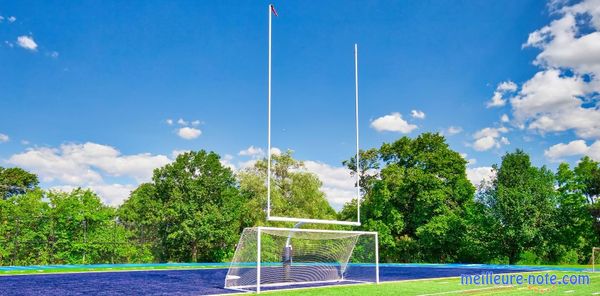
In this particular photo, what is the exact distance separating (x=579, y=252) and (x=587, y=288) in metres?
20.4

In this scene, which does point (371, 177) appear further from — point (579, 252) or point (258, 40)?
point (258, 40)

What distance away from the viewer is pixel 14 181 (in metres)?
36.3

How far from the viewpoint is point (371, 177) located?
32.3 meters

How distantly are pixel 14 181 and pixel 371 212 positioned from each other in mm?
25799

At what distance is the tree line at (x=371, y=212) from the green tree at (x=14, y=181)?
10.3 meters

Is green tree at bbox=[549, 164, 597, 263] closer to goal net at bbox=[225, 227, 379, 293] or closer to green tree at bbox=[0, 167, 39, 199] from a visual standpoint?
goal net at bbox=[225, 227, 379, 293]

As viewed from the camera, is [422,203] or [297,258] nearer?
[297,258]

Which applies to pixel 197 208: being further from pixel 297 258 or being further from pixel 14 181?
pixel 14 181

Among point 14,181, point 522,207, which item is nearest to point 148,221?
point 14,181

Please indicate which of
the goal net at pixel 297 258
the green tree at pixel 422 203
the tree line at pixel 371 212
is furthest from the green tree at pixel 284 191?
the goal net at pixel 297 258

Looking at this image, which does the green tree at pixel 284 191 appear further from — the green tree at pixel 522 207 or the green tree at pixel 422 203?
the green tree at pixel 522 207

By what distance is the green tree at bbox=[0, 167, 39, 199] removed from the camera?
35562mm

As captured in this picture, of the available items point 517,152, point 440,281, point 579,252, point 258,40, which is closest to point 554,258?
point 579,252

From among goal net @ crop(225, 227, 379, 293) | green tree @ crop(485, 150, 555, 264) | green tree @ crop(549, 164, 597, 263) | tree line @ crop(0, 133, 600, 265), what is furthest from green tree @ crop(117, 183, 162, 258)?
green tree @ crop(549, 164, 597, 263)
